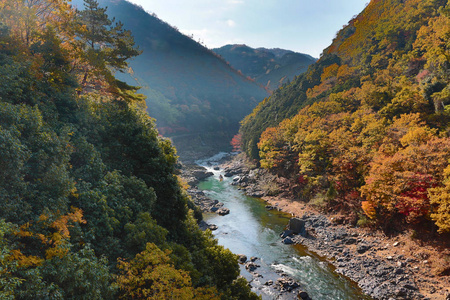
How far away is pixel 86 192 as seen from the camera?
12023 millimetres

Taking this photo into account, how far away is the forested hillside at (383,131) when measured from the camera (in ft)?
75.4

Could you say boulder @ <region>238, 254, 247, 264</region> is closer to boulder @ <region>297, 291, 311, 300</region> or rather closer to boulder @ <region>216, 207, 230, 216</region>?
boulder @ <region>297, 291, 311, 300</region>

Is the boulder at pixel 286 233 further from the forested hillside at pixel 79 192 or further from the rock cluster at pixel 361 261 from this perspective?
the forested hillside at pixel 79 192

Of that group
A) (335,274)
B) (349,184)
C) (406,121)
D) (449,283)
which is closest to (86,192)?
(335,274)

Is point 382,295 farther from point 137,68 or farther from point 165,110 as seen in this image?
point 137,68

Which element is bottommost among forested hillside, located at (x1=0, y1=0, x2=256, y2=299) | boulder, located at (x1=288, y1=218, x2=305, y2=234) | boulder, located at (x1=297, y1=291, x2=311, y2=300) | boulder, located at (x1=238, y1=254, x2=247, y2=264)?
boulder, located at (x1=238, y1=254, x2=247, y2=264)

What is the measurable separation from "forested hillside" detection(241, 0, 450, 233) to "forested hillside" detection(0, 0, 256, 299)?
61.3ft

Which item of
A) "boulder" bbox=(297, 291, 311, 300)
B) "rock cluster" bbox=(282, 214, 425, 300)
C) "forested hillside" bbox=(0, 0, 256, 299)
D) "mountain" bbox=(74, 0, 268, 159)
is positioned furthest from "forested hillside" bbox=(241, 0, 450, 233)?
"mountain" bbox=(74, 0, 268, 159)

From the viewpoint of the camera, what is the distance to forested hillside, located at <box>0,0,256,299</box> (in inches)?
350

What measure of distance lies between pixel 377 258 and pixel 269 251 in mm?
10809

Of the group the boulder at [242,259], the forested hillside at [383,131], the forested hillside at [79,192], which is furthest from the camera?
the boulder at [242,259]

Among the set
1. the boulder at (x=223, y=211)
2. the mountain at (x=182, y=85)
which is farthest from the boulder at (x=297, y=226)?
the mountain at (x=182, y=85)

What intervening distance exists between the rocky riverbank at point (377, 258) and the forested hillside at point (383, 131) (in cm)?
228

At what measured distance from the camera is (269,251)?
93.4ft
